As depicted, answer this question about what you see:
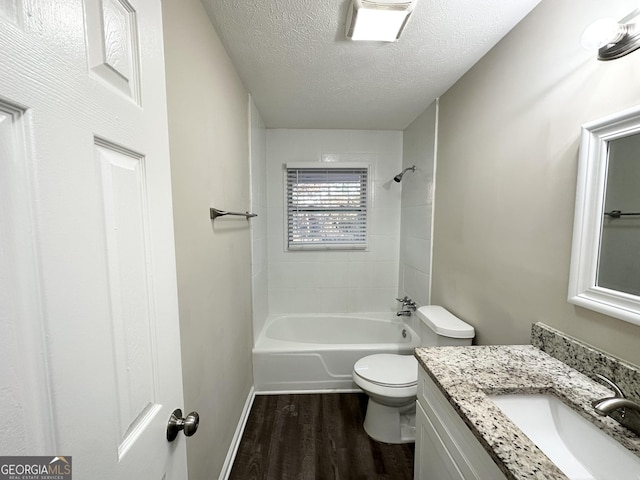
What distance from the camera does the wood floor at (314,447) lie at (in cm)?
152

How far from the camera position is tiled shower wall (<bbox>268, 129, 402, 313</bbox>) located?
8.85 feet

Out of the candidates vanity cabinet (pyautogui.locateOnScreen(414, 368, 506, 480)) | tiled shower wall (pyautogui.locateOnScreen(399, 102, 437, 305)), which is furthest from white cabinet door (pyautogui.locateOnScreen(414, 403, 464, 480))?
tiled shower wall (pyautogui.locateOnScreen(399, 102, 437, 305))

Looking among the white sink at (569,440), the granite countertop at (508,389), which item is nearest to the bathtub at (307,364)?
the granite countertop at (508,389)

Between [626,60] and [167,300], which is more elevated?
[626,60]

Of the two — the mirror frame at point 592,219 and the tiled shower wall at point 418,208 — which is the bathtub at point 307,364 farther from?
the mirror frame at point 592,219

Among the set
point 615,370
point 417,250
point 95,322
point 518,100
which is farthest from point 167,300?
point 417,250

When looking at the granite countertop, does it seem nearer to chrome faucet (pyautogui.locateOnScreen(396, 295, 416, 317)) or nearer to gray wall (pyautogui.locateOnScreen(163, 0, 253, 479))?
gray wall (pyautogui.locateOnScreen(163, 0, 253, 479))

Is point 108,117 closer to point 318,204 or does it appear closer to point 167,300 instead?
point 167,300

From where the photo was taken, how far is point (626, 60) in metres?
0.80

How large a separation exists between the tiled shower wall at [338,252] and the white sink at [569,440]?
1.98 metres

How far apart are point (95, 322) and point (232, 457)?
64.9 inches

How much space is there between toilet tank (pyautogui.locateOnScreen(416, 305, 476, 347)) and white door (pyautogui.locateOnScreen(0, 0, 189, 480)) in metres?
1.45

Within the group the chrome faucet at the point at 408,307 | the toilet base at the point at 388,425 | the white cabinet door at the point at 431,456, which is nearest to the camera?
the white cabinet door at the point at 431,456
